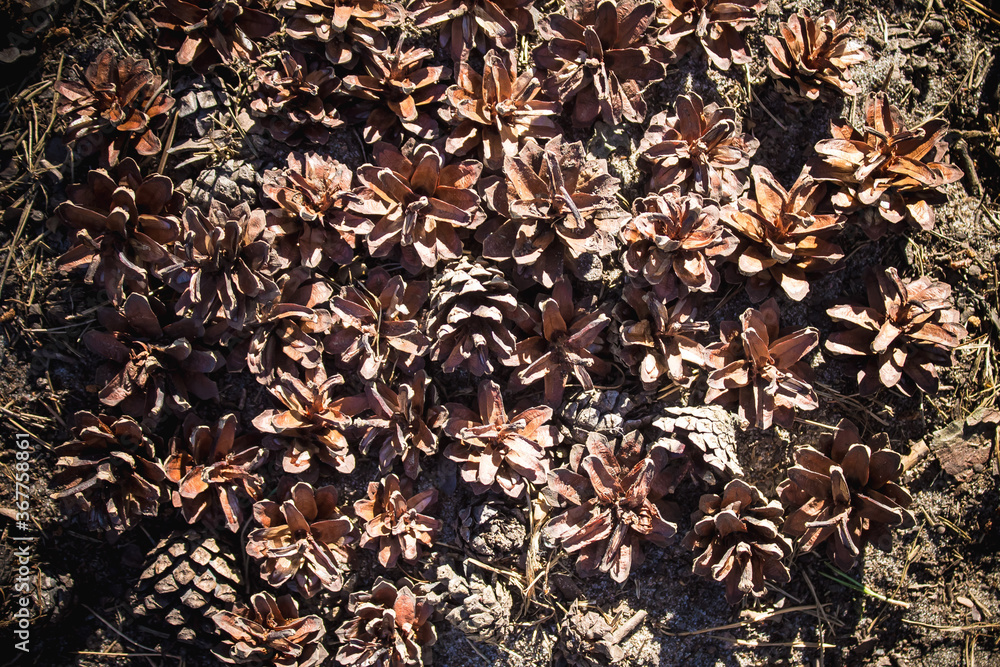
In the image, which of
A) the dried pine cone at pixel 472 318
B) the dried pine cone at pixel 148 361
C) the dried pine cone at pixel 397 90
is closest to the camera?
the dried pine cone at pixel 472 318

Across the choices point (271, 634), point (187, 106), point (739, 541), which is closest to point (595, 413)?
point (739, 541)

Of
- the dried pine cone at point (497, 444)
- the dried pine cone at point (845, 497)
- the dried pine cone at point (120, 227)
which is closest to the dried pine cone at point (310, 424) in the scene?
the dried pine cone at point (497, 444)

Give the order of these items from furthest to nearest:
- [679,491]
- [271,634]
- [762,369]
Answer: [679,491] → [762,369] → [271,634]

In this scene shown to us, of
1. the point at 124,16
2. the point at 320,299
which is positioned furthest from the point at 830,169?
the point at 124,16

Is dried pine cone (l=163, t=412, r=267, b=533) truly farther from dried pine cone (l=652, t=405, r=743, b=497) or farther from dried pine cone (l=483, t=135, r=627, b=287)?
dried pine cone (l=652, t=405, r=743, b=497)

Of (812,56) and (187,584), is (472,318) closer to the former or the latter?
(187,584)

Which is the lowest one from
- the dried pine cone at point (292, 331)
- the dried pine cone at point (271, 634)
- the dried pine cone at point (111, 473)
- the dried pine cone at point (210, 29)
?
the dried pine cone at point (271, 634)

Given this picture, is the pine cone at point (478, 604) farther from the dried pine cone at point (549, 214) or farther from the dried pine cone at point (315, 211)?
the dried pine cone at point (315, 211)
